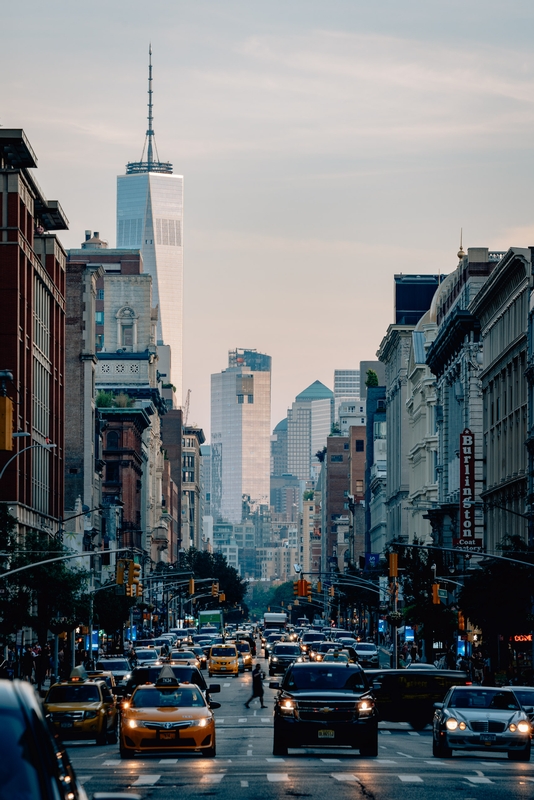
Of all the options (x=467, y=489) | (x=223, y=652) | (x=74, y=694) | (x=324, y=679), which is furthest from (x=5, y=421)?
(x=467, y=489)

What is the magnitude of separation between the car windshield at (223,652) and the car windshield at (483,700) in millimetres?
59632

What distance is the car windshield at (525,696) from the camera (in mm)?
39375

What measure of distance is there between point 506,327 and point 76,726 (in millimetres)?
57158

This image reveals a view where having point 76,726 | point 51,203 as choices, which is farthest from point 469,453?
point 76,726

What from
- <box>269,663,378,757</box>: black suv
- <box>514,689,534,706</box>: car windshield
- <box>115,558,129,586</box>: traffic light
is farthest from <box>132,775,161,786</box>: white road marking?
<box>115,558,129,586</box>: traffic light

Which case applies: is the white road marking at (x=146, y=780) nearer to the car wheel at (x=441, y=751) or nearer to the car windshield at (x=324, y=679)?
the car windshield at (x=324, y=679)

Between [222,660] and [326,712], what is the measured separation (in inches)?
2377

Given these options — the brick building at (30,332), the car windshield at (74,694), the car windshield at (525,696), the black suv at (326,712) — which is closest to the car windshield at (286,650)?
the brick building at (30,332)

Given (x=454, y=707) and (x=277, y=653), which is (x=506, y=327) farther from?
(x=454, y=707)

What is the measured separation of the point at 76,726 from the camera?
35.2 m

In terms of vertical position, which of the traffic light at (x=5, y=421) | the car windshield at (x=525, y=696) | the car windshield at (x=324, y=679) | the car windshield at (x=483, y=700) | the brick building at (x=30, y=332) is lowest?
the car windshield at (x=525, y=696)

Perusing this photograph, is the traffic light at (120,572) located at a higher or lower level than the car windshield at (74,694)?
higher

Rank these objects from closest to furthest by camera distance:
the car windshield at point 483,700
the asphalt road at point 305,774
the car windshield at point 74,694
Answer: the asphalt road at point 305,774 < the car windshield at point 483,700 < the car windshield at point 74,694

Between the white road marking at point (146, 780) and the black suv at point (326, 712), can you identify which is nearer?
the white road marking at point (146, 780)
